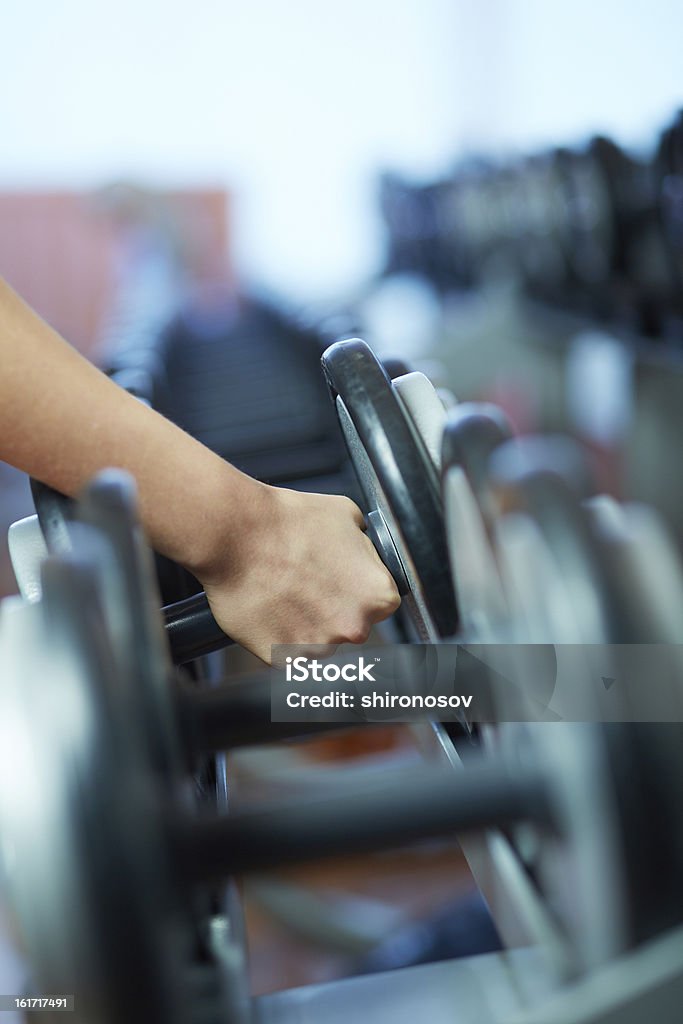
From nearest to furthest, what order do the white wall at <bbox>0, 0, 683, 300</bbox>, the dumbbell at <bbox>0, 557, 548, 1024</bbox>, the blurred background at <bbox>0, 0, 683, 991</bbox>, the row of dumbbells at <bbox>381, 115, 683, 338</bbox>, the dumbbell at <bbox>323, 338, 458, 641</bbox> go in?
the dumbbell at <bbox>0, 557, 548, 1024</bbox> → the dumbbell at <bbox>323, 338, 458, 641</bbox> → the blurred background at <bbox>0, 0, 683, 991</bbox> → the row of dumbbells at <bbox>381, 115, 683, 338</bbox> → the white wall at <bbox>0, 0, 683, 300</bbox>

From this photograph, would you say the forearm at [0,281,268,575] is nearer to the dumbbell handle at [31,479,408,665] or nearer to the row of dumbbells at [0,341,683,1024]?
the dumbbell handle at [31,479,408,665]

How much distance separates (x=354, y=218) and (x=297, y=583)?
12.3 feet

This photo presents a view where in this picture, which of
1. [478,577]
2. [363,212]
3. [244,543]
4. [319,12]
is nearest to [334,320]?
[244,543]

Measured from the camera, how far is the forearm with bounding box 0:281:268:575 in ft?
1.59

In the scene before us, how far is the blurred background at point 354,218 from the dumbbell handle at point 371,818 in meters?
0.26

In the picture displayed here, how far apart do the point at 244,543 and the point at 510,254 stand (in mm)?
1884

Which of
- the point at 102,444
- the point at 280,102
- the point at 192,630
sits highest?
the point at 280,102

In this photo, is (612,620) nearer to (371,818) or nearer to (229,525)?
(371,818)

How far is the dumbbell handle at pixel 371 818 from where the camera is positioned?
32 centimetres

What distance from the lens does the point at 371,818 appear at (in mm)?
321

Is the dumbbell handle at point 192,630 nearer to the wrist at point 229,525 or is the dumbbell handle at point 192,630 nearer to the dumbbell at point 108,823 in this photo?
the wrist at point 229,525

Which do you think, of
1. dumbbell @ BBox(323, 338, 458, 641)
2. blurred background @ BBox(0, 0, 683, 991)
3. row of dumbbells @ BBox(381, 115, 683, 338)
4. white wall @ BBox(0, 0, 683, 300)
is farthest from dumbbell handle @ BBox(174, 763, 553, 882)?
white wall @ BBox(0, 0, 683, 300)

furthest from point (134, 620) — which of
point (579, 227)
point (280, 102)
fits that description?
point (280, 102)

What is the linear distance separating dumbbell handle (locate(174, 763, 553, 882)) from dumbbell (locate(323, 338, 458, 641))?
0.47ft
